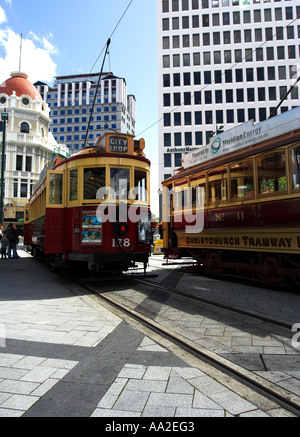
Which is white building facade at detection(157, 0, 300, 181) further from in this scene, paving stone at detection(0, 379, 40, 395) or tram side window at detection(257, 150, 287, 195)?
paving stone at detection(0, 379, 40, 395)

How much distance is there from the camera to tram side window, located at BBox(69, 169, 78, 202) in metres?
8.28

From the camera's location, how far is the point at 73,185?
839cm

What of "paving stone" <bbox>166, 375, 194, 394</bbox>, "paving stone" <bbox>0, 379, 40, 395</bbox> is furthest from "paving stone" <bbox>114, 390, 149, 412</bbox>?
"paving stone" <bbox>0, 379, 40, 395</bbox>

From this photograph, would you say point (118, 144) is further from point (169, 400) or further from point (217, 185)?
point (169, 400)

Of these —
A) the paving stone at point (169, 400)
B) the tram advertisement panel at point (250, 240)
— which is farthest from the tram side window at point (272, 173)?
the paving stone at point (169, 400)

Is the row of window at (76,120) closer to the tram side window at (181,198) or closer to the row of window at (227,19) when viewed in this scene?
the row of window at (227,19)

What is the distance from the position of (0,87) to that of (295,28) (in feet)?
147

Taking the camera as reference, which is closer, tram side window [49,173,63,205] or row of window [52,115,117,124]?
tram side window [49,173,63,205]

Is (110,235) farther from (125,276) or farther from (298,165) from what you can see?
(298,165)

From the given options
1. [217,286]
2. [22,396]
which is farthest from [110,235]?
[22,396]

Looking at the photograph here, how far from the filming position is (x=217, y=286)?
7.94m

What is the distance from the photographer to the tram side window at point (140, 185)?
856 cm

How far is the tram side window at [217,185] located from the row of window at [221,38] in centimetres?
4162

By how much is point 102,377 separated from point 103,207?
5.29 meters
